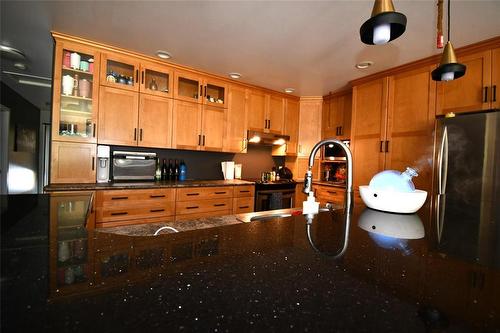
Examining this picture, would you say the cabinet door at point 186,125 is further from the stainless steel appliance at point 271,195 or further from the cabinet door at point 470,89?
the cabinet door at point 470,89

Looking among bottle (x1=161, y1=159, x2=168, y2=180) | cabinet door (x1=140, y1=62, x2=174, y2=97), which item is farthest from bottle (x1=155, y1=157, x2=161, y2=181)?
cabinet door (x1=140, y1=62, x2=174, y2=97)

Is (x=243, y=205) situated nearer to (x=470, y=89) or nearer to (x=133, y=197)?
(x=133, y=197)

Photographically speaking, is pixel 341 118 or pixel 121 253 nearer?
pixel 121 253

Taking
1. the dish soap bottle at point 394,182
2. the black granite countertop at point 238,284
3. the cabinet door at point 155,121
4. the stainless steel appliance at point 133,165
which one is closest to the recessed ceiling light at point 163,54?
the cabinet door at point 155,121

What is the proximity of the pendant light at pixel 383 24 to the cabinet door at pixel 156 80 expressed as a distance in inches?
95.1

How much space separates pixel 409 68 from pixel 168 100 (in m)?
2.89

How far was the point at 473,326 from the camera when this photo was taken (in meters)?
0.26

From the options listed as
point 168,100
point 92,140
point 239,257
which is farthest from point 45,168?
point 239,257

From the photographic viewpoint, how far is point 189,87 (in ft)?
10.2

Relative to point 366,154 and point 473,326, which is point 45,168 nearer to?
point 366,154

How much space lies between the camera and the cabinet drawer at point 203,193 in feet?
8.75

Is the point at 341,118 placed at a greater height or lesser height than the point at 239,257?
greater

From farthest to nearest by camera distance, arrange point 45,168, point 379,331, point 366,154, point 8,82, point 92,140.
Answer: point 45,168 < point 8,82 < point 366,154 < point 92,140 < point 379,331

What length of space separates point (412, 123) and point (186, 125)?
107 inches
